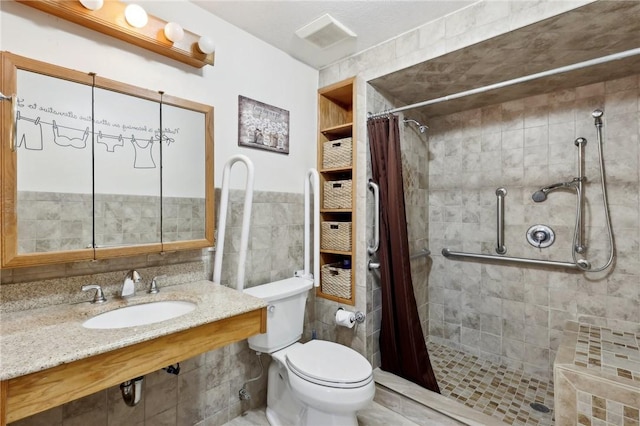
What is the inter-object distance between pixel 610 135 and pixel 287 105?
84.2 inches

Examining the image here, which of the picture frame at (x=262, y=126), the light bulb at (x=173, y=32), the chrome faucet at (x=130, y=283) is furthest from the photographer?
the picture frame at (x=262, y=126)

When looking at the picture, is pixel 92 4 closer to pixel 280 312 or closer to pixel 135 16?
pixel 135 16

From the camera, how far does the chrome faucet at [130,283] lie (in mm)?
1265

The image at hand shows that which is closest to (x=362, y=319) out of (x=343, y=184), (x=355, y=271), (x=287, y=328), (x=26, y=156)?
(x=355, y=271)

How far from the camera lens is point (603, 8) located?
4.20 ft

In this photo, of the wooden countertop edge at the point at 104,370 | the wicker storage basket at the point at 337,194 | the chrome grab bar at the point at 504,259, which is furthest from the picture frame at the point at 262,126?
the chrome grab bar at the point at 504,259

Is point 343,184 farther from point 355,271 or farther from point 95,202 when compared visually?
point 95,202

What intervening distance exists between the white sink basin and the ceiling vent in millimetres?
1644

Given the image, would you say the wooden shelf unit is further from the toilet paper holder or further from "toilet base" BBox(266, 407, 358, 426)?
"toilet base" BBox(266, 407, 358, 426)

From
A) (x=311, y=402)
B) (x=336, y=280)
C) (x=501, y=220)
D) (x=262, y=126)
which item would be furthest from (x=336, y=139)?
(x=311, y=402)

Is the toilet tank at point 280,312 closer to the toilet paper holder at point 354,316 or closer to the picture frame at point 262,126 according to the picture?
the toilet paper holder at point 354,316

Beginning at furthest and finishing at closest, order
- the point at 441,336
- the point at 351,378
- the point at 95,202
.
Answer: the point at 441,336 < the point at 351,378 < the point at 95,202

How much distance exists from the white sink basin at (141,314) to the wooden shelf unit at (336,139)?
1109mm

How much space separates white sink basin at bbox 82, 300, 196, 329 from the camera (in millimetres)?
1144
